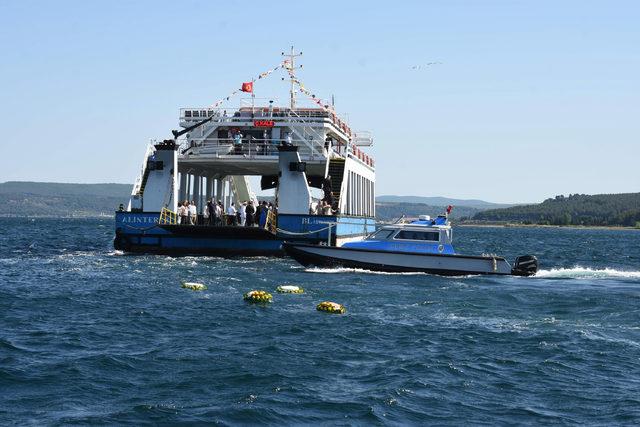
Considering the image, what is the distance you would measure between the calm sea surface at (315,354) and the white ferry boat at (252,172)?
31.6 ft

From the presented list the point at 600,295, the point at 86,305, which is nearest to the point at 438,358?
the point at 86,305

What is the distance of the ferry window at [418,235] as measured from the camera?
34969mm

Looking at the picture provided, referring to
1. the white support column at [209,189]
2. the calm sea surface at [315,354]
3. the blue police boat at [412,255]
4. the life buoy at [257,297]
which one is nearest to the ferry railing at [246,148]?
the white support column at [209,189]

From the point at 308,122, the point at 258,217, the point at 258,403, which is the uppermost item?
the point at 308,122

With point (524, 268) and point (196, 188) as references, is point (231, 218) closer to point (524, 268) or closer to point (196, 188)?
point (196, 188)

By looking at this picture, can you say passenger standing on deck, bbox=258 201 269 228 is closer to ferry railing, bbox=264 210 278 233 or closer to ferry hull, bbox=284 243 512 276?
ferry railing, bbox=264 210 278 233

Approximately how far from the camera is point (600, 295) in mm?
29344

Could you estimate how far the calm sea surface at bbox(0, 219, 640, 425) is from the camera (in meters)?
14.3

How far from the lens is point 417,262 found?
1359 inches

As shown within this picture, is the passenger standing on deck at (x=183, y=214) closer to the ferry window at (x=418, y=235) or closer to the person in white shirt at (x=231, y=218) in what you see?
the person in white shirt at (x=231, y=218)

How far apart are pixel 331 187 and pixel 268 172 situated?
6.17 meters

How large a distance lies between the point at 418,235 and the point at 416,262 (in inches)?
43.1

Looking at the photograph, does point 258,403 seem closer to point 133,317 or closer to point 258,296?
point 133,317

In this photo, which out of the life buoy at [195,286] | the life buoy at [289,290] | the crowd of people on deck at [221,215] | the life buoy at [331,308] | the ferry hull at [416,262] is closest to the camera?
the life buoy at [331,308]
